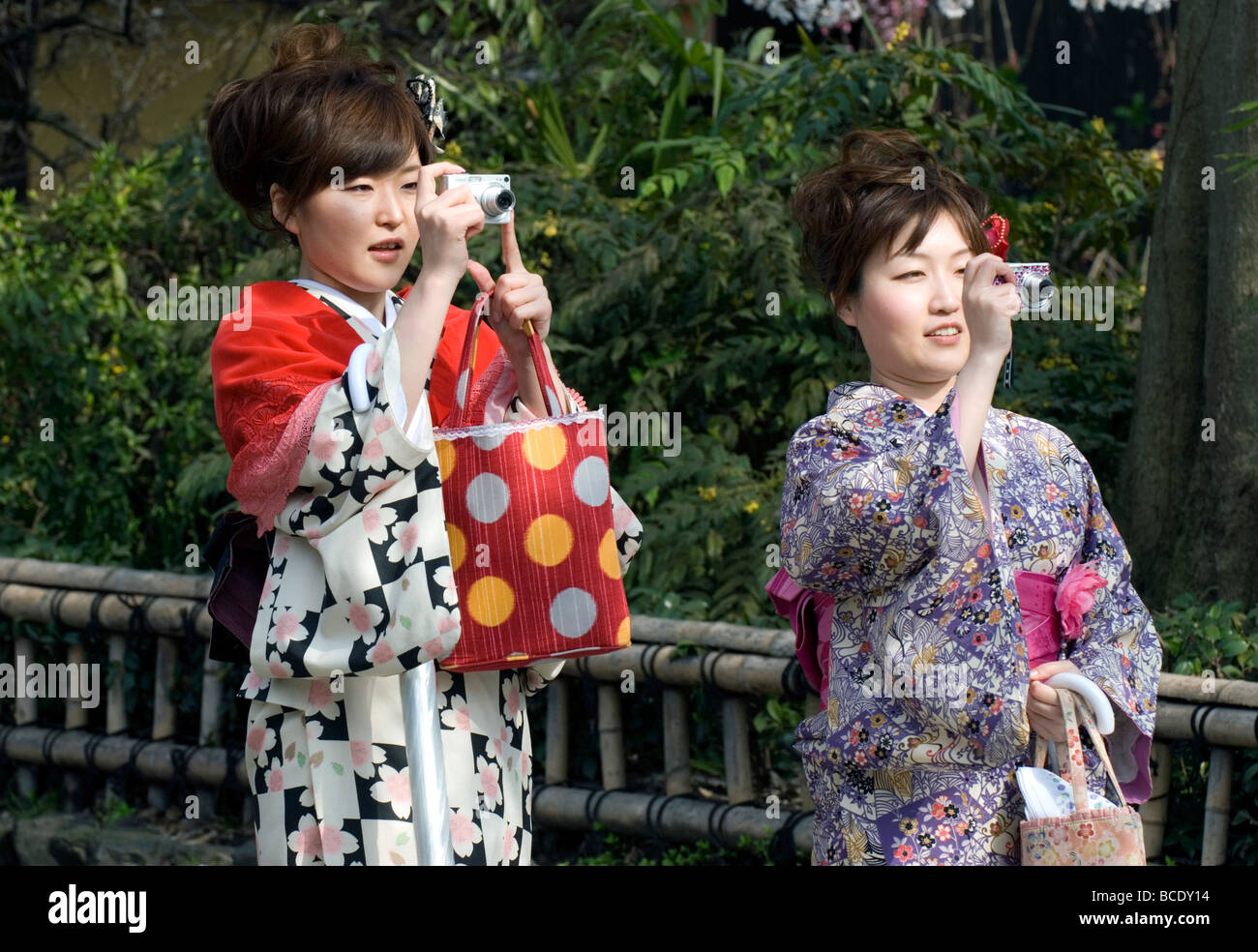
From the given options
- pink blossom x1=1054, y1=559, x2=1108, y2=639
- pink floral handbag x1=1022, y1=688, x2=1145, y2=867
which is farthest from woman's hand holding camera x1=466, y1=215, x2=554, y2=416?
pink floral handbag x1=1022, y1=688, x2=1145, y2=867

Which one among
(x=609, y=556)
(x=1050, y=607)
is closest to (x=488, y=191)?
(x=609, y=556)

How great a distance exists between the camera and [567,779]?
14.4 ft

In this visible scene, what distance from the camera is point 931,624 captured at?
2355 mm

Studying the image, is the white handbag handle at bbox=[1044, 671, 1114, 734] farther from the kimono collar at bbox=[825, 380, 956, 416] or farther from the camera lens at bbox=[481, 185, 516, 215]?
the camera lens at bbox=[481, 185, 516, 215]

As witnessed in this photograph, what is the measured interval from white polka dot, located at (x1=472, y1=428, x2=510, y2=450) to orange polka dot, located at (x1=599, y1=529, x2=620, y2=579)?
0.22m

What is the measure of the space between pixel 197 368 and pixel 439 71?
1.85 metres

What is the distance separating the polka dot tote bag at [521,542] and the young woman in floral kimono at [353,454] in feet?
0.25

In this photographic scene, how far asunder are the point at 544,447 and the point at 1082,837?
97cm

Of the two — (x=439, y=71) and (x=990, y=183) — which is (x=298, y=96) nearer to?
(x=990, y=183)

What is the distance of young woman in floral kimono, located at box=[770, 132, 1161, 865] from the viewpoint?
2.33 metres

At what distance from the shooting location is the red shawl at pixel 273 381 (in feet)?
7.59

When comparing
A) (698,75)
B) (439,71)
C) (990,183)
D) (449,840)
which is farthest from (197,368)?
(449,840)

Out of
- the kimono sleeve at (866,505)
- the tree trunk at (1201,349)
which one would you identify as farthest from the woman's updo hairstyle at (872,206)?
the tree trunk at (1201,349)

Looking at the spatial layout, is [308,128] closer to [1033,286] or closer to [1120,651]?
[1033,286]
